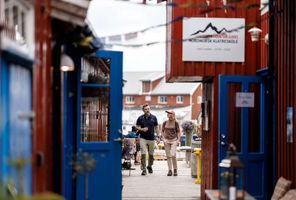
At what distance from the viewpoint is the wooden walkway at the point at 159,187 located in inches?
403

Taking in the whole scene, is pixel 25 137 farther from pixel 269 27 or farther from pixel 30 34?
pixel 269 27

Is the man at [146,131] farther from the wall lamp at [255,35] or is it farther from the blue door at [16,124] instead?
the blue door at [16,124]

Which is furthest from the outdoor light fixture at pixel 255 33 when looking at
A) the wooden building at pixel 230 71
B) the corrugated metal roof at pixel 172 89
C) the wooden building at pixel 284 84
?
the corrugated metal roof at pixel 172 89

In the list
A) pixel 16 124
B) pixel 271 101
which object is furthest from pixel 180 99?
pixel 16 124

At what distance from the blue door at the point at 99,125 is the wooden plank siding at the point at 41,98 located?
2.75 metres

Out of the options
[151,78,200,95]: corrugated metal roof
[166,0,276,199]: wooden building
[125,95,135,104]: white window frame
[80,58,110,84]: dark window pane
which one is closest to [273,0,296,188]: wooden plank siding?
[166,0,276,199]: wooden building

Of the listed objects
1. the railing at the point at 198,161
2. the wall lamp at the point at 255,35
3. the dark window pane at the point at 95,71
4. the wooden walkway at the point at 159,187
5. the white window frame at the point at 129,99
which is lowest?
the wooden walkway at the point at 159,187

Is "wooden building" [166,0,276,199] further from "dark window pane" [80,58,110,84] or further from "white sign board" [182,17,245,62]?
"dark window pane" [80,58,110,84]

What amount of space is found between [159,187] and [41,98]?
7360 mm

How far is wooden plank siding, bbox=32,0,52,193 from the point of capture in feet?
13.8

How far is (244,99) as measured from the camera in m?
8.66

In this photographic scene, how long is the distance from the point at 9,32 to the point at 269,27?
5.20 m

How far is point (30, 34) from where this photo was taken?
4.18 m

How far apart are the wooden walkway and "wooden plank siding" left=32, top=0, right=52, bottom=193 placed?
550 centimetres
